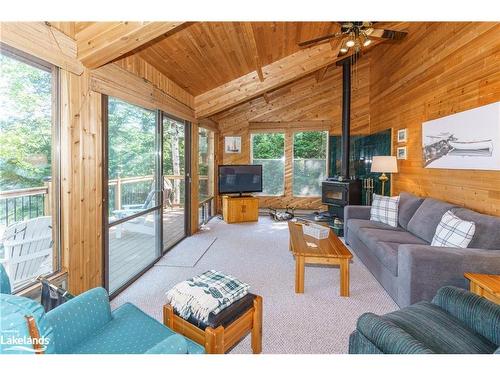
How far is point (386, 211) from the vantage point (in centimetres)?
376

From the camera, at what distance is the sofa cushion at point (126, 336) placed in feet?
4.23

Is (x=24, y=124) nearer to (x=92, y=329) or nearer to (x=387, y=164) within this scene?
(x=92, y=329)

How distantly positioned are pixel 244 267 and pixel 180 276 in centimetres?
81

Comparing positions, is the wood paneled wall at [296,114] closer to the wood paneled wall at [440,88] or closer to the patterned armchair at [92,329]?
the wood paneled wall at [440,88]

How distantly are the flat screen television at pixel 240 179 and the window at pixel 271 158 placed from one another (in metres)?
0.67

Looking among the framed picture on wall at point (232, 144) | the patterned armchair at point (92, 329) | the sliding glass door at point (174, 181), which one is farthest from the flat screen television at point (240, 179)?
the patterned armchair at point (92, 329)

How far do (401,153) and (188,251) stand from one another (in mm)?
3966

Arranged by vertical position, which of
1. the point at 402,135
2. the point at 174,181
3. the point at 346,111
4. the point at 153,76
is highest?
the point at 346,111

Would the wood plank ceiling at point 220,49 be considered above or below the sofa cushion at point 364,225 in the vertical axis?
above

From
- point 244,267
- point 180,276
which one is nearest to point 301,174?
point 244,267

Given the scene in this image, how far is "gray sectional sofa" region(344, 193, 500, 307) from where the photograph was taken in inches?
79.0

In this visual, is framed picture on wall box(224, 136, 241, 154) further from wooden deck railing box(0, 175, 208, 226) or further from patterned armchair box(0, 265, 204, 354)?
patterned armchair box(0, 265, 204, 354)

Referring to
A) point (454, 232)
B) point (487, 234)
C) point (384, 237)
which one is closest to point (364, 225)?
point (384, 237)

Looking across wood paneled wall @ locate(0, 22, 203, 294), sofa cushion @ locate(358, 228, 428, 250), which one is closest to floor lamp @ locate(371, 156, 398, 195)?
sofa cushion @ locate(358, 228, 428, 250)
